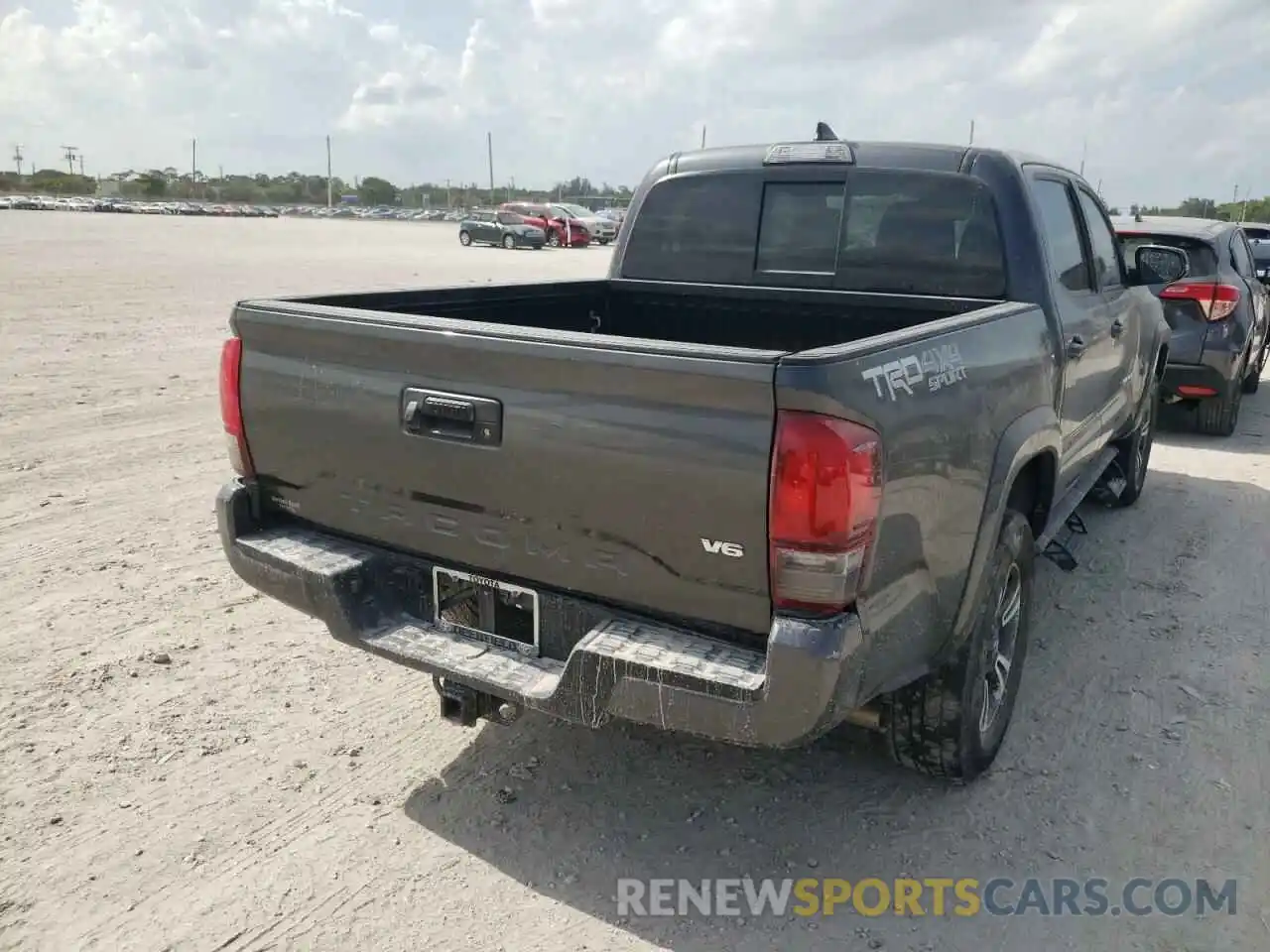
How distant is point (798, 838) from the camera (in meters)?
3.15

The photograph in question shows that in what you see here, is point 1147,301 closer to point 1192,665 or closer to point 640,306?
point 1192,665

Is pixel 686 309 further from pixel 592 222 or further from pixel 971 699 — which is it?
pixel 592 222

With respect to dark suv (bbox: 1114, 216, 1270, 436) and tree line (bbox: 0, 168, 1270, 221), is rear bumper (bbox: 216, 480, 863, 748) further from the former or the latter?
tree line (bbox: 0, 168, 1270, 221)

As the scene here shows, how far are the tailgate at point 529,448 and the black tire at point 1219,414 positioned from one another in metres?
7.70

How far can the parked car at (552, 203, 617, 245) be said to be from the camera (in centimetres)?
3991

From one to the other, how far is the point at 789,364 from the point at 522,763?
1874 mm

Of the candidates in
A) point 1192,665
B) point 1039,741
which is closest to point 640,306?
point 1039,741

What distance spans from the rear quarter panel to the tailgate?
209 millimetres

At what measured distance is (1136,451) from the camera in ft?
21.1

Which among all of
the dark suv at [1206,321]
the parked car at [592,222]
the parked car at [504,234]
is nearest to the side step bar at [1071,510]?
the dark suv at [1206,321]

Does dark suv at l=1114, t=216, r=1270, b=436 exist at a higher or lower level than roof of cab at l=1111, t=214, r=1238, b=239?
lower

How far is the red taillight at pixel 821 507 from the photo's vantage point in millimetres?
2334

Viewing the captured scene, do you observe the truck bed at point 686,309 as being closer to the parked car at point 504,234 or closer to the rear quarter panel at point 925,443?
the rear quarter panel at point 925,443

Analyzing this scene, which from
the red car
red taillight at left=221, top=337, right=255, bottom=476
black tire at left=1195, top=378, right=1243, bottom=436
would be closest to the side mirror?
black tire at left=1195, top=378, right=1243, bottom=436
